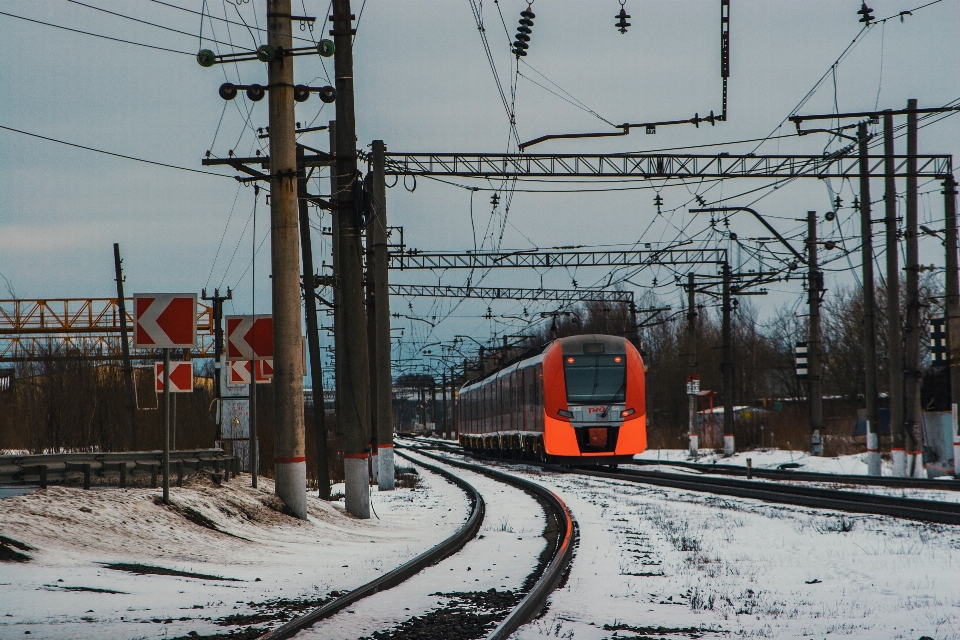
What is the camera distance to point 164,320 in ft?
37.4

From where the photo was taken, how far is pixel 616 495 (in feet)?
67.4

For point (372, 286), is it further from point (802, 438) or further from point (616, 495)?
point (802, 438)

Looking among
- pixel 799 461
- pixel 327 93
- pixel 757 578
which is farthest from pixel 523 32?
pixel 799 461

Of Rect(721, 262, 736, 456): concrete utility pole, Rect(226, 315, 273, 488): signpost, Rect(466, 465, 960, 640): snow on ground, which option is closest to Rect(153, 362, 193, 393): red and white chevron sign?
Rect(226, 315, 273, 488): signpost

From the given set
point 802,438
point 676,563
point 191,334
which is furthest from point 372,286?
point 802,438

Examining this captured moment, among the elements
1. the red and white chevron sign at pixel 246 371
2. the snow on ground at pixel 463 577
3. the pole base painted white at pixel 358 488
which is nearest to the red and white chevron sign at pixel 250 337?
the red and white chevron sign at pixel 246 371

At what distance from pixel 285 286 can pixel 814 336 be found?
2518cm

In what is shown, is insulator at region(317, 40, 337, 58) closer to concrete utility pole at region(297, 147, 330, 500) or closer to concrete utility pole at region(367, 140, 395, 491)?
concrete utility pole at region(297, 147, 330, 500)

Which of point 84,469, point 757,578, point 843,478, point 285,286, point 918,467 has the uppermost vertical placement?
point 285,286

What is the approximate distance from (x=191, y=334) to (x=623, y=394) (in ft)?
61.6

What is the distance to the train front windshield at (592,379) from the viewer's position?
28609 millimetres

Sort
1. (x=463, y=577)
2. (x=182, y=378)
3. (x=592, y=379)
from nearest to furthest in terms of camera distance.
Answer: (x=463, y=577), (x=182, y=378), (x=592, y=379)

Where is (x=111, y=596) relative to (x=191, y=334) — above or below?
below

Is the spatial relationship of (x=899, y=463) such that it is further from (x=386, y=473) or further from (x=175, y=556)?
(x=175, y=556)
